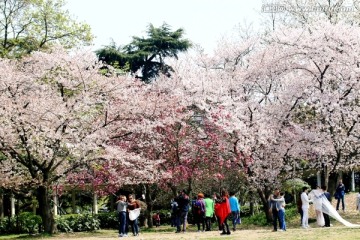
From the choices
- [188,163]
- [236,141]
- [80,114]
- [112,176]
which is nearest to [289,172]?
[236,141]

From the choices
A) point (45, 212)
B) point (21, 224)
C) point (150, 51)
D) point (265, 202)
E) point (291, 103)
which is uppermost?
point (150, 51)

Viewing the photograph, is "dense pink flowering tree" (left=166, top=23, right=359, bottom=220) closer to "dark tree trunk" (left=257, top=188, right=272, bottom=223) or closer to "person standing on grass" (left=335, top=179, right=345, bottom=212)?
"dark tree trunk" (left=257, top=188, right=272, bottom=223)

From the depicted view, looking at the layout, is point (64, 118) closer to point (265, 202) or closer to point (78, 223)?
point (265, 202)

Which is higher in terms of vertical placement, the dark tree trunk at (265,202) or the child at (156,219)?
the dark tree trunk at (265,202)

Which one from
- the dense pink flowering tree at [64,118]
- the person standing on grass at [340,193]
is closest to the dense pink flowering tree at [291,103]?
the person standing on grass at [340,193]

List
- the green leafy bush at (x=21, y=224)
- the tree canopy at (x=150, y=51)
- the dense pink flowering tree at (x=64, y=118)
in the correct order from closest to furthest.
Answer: the dense pink flowering tree at (x=64, y=118) → the green leafy bush at (x=21, y=224) → the tree canopy at (x=150, y=51)

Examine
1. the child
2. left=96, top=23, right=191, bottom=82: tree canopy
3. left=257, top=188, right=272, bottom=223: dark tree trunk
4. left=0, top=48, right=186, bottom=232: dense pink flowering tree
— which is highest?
left=96, top=23, right=191, bottom=82: tree canopy

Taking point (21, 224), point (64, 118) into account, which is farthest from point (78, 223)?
point (64, 118)

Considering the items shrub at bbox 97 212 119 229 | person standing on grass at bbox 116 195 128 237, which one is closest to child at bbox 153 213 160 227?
shrub at bbox 97 212 119 229

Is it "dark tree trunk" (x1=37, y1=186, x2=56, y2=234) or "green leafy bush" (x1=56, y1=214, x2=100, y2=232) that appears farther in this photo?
"green leafy bush" (x1=56, y1=214, x2=100, y2=232)

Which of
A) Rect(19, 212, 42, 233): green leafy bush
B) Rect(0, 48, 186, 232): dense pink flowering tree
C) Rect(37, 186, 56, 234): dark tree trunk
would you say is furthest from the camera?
Rect(19, 212, 42, 233): green leafy bush

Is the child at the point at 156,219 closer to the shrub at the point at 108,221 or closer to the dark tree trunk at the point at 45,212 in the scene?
the shrub at the point at 108,221

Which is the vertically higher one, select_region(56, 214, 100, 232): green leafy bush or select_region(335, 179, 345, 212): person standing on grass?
select_region(335, 179, 345, 212): person standing on grass

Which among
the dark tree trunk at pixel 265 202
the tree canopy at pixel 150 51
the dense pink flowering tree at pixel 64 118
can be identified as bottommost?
the dark tree trunk at pixel 265 202
